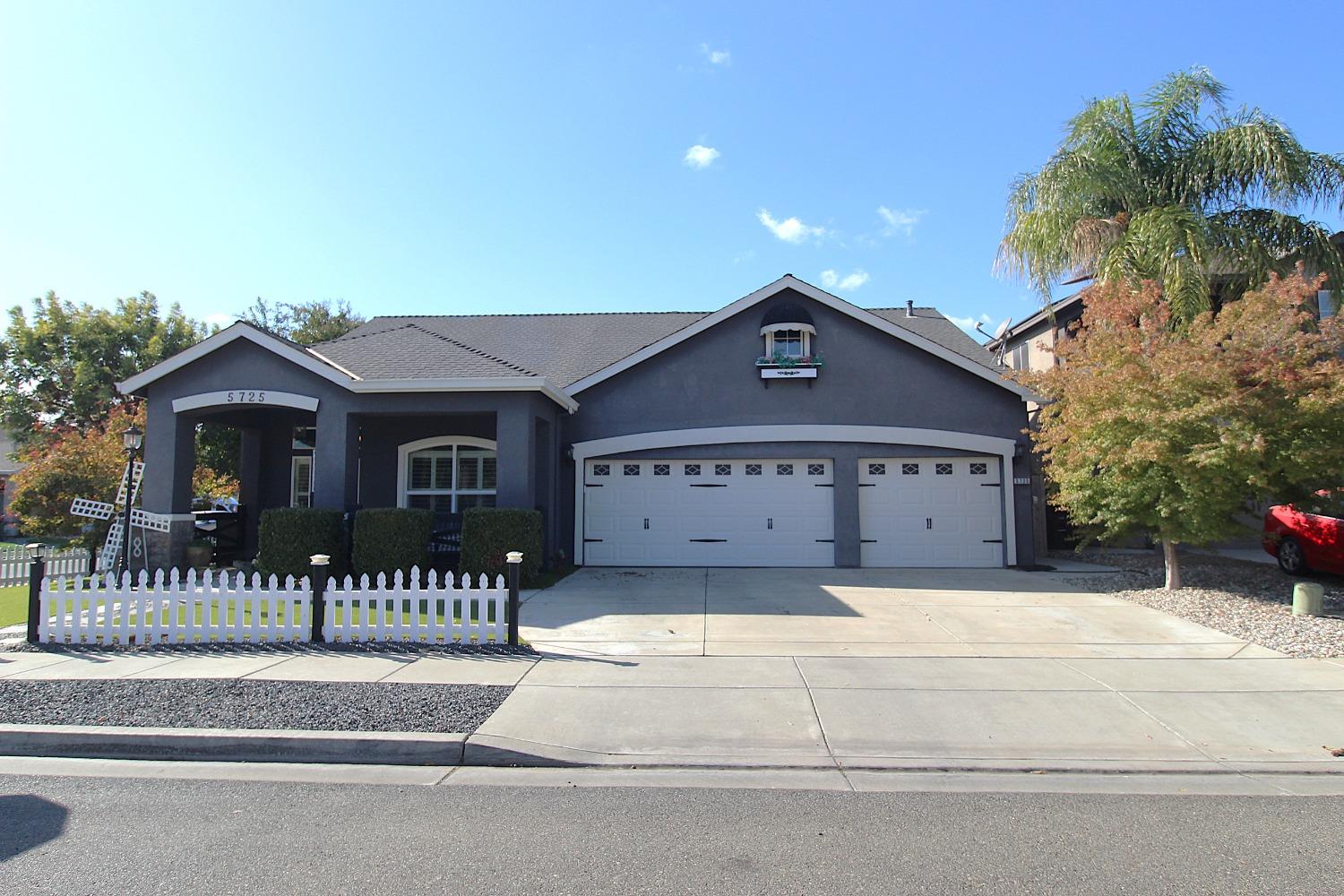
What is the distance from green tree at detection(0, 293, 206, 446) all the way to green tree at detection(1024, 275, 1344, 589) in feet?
94.8

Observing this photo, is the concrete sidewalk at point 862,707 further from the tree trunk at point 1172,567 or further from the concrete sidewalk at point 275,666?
the tree trunk at point 1172,567

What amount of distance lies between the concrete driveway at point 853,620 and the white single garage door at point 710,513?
1.41 m

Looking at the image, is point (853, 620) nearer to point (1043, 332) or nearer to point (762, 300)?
point (762, 300)

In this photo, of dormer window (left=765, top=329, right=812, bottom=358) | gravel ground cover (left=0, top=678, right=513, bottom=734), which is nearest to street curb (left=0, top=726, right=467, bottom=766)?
gravel ground cover (left=0, top=678, right=513, bottom=734)

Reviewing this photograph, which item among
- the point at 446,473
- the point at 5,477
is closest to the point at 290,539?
the point at 446,473

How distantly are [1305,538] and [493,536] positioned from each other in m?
12.8

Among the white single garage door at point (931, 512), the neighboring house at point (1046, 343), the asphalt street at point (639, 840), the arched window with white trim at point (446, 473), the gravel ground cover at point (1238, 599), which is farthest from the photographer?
the neighboring house at point (1046, 343)

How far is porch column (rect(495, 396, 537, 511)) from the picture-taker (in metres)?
12.2

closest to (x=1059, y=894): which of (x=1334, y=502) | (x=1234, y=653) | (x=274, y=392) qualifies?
(x=1234, y=653)

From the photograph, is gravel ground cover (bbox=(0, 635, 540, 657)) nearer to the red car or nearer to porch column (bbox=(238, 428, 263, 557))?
porch column (bbox=(238, 428, 263, 557))

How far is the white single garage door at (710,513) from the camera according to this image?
14.8 meters

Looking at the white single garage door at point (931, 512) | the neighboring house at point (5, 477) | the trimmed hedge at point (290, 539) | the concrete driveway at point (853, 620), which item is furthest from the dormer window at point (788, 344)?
the neighboring house at point (5, 477)

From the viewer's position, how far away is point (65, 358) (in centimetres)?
2756

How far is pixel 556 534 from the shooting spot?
48.1 ft
